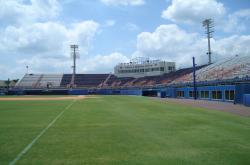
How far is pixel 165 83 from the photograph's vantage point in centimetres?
9706

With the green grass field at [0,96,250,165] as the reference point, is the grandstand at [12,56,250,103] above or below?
above

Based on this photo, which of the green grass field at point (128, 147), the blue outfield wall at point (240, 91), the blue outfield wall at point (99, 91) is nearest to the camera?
the green grass field at point (128, 147)

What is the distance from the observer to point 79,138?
12.4m

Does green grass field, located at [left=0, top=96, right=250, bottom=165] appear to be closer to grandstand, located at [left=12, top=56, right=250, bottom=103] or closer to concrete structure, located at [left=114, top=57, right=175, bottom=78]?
grandstand, located at [left=12, top=56, right=250, bottom=103]

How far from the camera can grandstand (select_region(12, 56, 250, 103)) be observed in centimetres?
4825

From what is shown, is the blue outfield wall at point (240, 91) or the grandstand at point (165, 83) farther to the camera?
the grandstand at point (165, 83)

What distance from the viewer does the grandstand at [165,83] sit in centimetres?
4825

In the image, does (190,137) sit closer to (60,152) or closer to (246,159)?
(246,159)

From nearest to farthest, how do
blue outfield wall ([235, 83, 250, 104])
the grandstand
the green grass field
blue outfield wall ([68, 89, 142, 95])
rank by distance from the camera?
the green grass field
blue outfield wall ([235, 83, 250, 104])
the grandstand
blue outfield wall ([68, 89, 142, 95])

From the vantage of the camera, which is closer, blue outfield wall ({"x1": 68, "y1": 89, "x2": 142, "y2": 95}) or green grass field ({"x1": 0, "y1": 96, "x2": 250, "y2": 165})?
green grass field ({"x1": 0, "y1": 96, "x2": 250, "y2": 165})

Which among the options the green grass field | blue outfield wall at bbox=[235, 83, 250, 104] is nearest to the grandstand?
blue outfield wall at bbox=[235, 83, 250, 104]

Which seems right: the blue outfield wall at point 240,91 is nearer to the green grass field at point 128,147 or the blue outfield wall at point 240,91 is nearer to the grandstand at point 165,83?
the grandstand at point 165,83

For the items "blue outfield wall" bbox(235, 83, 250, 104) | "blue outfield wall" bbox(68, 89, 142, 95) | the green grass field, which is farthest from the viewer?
"blue outfield wall" bbox(68, 89, 142, 95)

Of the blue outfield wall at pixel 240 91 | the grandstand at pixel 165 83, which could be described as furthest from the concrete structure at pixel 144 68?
the blue outfield wall at pixel 240 91
